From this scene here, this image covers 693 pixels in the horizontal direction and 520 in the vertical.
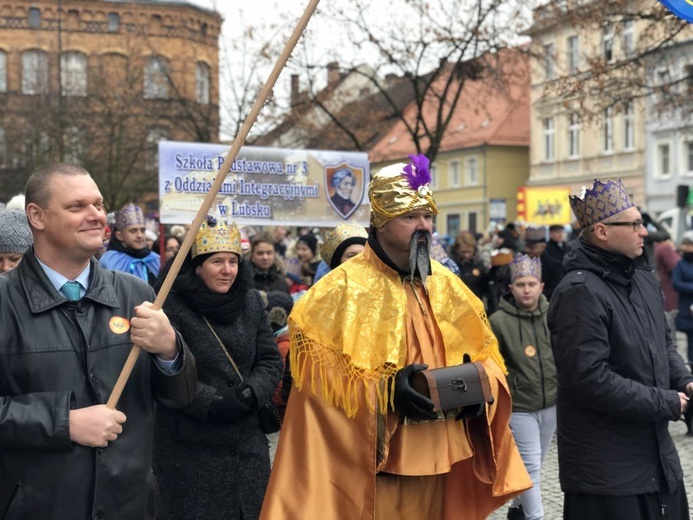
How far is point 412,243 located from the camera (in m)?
3.88

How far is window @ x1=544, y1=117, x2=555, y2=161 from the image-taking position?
46125mm

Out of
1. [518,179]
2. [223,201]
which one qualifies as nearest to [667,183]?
[518,179]

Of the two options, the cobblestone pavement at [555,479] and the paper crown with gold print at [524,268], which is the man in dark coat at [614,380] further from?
the cobblestone pavement at [555,479]

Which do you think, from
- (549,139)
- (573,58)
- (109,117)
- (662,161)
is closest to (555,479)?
(109,117)

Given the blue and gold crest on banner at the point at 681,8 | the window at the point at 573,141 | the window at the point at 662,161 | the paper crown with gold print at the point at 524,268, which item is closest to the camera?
the blue and gold crest on banner at the point at 681,8

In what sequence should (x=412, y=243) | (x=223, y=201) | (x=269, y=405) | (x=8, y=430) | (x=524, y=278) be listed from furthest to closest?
(x=223, y=201), (x=524, y=278), (x=269, y=405), (x=412, y=243), (x=8, y=430)

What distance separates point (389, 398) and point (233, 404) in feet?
3.22

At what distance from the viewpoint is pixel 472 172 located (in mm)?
51781

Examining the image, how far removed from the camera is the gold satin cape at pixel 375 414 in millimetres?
3795

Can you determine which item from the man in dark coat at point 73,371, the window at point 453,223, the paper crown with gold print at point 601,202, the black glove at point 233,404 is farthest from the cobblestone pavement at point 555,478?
the window at point 453,223

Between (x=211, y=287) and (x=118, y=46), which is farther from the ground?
(x=118, y=46)

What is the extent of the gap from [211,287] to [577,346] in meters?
1.75

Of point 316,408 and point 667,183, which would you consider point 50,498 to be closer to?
point 316,408

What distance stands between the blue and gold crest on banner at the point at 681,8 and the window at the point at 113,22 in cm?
4411
